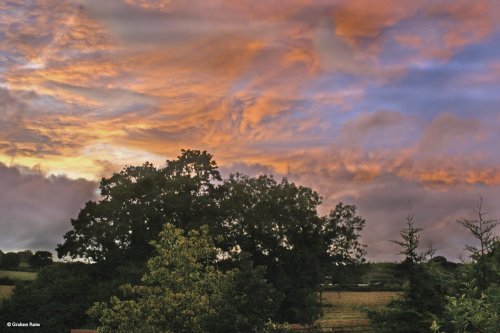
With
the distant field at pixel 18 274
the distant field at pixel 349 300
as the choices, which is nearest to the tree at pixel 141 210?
the distant field at pixel 349 300

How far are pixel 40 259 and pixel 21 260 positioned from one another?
8637mm

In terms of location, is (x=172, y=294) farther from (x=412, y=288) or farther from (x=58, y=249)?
(x=58, y=249)

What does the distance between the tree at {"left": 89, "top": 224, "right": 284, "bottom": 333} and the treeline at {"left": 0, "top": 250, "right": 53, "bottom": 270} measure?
81.1 metres

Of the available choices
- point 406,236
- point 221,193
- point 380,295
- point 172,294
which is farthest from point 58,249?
point 380,295

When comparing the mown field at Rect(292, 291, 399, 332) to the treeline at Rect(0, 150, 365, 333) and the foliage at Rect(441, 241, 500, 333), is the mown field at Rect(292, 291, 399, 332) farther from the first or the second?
the foliage at Rect(441, 241, 500, 333)

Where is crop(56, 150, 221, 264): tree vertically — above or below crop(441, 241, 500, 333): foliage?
above

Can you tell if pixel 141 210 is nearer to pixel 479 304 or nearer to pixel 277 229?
pixel 277 229

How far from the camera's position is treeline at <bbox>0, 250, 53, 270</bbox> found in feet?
368

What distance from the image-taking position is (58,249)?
60844mm

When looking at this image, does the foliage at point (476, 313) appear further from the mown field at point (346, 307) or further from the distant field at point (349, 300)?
the distant field at point (349, 300)

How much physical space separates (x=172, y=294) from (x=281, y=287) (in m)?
20.5

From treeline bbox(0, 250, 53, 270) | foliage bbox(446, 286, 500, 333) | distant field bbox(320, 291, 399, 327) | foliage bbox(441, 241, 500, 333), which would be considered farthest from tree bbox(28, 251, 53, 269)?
foliage bbox(446, 286, 500, 333)

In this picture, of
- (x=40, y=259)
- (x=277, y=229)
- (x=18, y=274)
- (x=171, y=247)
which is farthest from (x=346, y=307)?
(x=40, y=259)

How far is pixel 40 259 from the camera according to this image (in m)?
114
